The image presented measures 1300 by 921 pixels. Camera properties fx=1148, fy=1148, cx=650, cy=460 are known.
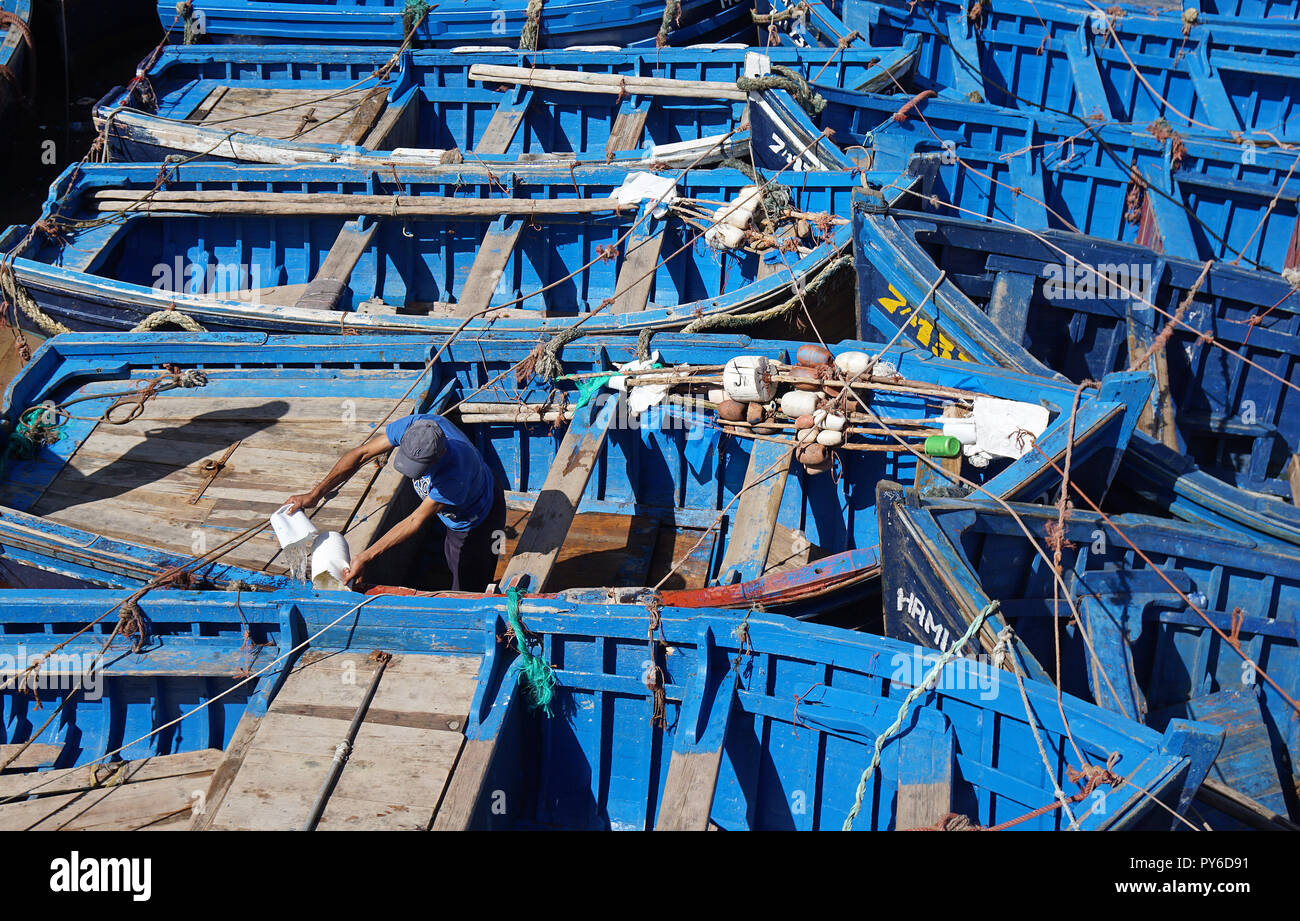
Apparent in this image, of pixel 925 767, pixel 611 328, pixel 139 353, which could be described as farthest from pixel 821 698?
pixel 139 353

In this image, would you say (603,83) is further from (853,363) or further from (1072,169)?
(853,363)

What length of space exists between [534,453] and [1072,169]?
17.1 feet

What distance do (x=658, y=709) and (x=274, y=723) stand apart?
1798 millimetres

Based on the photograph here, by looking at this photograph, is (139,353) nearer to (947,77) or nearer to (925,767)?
(925,767)

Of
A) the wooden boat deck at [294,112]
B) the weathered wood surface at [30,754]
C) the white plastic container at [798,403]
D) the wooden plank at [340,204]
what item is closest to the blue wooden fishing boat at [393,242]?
the wooden plank at [340,204]

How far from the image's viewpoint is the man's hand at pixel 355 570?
5.73m

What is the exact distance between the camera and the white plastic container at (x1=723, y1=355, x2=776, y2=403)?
672cm

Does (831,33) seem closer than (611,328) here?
No

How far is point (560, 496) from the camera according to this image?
260 inches

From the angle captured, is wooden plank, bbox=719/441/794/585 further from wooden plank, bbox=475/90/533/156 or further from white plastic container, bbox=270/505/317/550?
wooden plank, bbox=475/90/533/156

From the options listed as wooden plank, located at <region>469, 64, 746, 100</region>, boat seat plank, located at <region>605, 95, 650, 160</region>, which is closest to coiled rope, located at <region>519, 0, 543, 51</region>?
wooden plank, located at <region>469, 64, 746, 100</region>

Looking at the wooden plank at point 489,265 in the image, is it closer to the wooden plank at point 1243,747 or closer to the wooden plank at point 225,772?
the wooden plank at point 225,772

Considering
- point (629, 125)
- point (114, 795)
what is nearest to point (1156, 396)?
point (629, 125)

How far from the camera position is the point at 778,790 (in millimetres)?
5734
